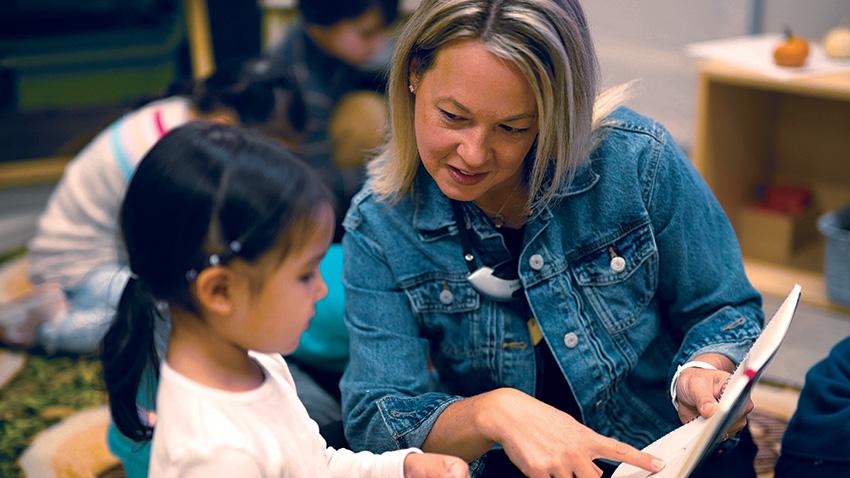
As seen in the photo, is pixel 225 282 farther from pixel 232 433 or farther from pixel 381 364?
pixel 381 364

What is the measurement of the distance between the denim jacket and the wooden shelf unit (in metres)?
1.23

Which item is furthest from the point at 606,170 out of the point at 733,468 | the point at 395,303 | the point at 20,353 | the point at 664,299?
the point at 20,353

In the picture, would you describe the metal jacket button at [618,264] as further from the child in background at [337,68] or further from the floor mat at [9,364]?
the floor mat at [9,364]

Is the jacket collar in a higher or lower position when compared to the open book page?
higher

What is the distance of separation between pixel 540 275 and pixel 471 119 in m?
0.24

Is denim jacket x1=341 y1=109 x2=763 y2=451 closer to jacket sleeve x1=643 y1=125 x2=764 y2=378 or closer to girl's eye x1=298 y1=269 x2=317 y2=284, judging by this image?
jacket sleeve x1=643 y1=125 x2=764 y2=378

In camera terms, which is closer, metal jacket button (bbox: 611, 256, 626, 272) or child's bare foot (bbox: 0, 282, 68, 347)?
metal jacket button (bbox: 611, 256, 626, 272)

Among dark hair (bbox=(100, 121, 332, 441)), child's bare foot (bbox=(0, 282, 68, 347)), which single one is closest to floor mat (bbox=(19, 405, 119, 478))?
child's bare foot (bbox=(0, 282, 68, 347))

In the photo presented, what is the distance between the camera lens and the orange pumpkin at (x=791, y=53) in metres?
2.34

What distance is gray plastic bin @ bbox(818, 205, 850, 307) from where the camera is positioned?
2.38 m

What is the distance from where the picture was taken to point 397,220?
1.34 meters

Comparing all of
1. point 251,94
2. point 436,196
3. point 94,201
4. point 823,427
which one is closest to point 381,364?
point 436,196

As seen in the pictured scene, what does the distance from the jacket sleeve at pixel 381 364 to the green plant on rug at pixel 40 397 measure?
882 millimetres

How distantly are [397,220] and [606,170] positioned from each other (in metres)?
0.28
